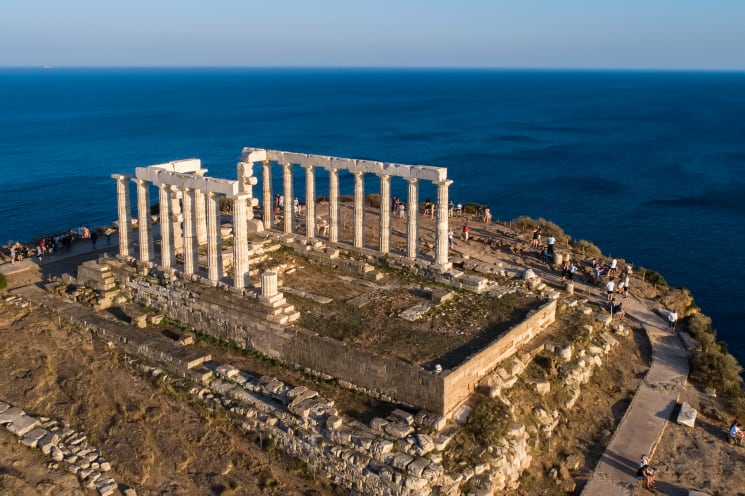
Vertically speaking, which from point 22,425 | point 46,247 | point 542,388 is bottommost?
point 22,425

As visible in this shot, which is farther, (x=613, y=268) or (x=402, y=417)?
(x=613, y=268)

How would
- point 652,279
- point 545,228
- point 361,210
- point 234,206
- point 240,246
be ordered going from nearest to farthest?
point 234,206
point 240,246
point 361,210
point 652,279
point 545,228

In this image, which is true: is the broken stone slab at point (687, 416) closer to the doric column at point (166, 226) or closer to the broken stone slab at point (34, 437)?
the broken stone slab at point (34, 437)

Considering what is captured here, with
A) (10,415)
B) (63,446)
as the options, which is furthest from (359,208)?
(10,415)

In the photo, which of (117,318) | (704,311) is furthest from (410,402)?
(704,311)

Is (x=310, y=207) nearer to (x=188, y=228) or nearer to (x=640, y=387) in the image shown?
(x=188, y=228)

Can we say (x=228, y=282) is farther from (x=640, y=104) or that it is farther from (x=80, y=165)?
(x=640, y=104)

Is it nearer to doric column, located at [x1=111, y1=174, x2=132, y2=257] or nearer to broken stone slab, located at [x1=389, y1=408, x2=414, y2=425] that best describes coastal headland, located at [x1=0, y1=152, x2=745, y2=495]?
broken stone slab, located at [x1=389, y1=408, x2=414, y2=425]

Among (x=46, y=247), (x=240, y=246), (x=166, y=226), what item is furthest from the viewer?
(x=46, y=247)

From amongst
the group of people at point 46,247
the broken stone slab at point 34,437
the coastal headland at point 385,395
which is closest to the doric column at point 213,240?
the coastal headland at point 385,395
